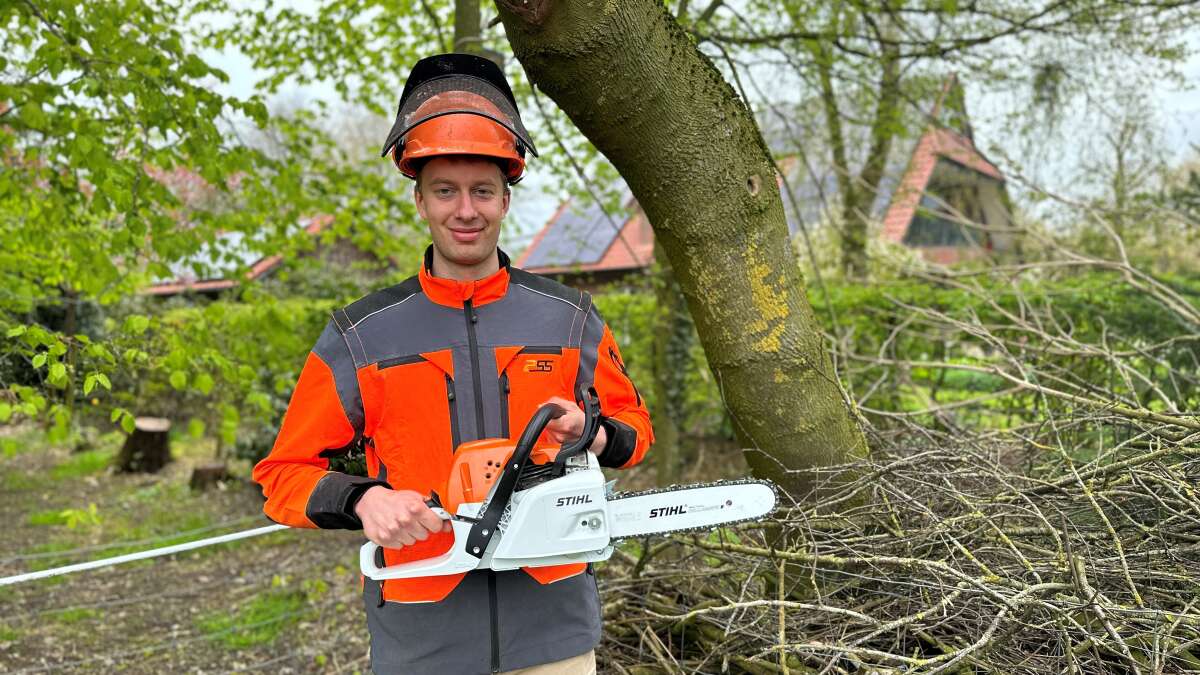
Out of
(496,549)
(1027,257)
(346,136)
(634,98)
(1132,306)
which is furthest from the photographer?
(346,136)

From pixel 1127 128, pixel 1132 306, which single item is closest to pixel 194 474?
pixel 1132 306

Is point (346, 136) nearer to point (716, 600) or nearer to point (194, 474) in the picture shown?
point (194, 474)

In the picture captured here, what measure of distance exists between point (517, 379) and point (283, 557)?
5368mm

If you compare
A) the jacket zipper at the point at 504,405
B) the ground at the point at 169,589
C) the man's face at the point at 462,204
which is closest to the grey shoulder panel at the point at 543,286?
the man's face at the point at 462,204

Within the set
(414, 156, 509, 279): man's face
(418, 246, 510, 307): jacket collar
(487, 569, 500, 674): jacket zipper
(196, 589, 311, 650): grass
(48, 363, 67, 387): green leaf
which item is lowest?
(196, 589, 311, 650): grass

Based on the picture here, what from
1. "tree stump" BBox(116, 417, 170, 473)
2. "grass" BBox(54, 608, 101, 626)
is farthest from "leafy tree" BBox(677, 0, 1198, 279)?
"tree stump" BBox(116, 417, 170, 473)

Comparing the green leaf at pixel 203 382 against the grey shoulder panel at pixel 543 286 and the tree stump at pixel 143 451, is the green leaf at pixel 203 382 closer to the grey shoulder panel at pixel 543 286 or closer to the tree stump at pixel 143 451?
the grey shoulder panel at pixel 543 286

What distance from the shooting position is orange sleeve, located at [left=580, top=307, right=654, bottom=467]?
6.04 feet

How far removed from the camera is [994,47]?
696 centimetres

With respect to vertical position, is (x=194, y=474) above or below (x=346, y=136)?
below

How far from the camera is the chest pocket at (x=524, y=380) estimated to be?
5.86 feet

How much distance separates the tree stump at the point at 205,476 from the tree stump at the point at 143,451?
108cm

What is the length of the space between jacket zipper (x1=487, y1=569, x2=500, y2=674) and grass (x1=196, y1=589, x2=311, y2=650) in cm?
336

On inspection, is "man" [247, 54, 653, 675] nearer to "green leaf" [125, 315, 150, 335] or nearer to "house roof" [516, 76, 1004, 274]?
"house roof" [516, 76, 1004, 274]
